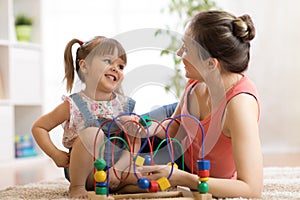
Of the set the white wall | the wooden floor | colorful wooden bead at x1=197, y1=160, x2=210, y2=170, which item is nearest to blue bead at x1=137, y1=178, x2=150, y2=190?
colorful wooden bead at x1=197, y1=160, x2=210, y2=170

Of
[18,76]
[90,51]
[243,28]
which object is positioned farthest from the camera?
[18,76]

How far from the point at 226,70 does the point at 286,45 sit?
2.24 metres

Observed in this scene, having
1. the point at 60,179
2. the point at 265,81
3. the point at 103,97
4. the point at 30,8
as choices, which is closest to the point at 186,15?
the point at 265,81

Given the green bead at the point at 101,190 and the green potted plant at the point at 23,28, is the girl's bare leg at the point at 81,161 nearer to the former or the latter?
the green bead at the point at 101,190

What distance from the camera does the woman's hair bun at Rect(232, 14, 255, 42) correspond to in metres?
1.44

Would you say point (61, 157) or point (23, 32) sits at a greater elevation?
point (23, 32)

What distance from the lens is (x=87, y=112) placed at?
1633 mm

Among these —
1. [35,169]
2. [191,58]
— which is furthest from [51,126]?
[35,169]

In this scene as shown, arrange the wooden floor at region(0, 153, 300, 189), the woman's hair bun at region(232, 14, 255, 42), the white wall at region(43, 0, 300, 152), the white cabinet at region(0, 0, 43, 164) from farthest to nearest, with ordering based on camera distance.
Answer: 1. the white wall at region(43, 0, 300, 152)
2. the white cabinet at region(0, 0, 43, 164)
3. the wooden floor at region(0, 153, 300, 189)
4. the woman's hair bun at region(232, 14, 255, 42)

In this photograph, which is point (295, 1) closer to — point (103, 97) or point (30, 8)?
point (30, 8)

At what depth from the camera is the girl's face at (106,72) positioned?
61.9 inches

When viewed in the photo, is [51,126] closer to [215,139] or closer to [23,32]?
[215,139]

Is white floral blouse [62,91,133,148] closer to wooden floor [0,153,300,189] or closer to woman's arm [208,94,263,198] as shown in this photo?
woman's arm [208,94,263,198]

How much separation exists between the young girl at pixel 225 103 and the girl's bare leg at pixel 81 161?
199 millimetres
